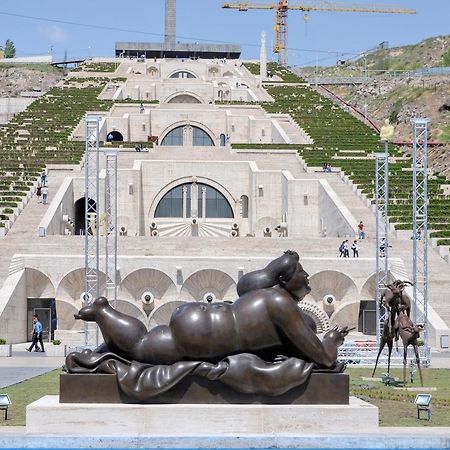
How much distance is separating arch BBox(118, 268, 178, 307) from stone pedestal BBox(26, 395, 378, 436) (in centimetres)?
2292

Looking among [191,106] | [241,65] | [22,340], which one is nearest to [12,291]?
[22,340]

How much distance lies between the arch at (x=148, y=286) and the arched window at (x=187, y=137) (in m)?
38.7

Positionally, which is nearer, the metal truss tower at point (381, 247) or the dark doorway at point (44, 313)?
the metal truss tower at point (381, 247)

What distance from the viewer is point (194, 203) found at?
55.4m

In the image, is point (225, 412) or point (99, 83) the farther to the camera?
point (99, 83)

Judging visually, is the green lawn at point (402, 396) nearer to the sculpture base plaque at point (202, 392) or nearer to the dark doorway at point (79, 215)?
the sculpture base plaque at point (202, 392)

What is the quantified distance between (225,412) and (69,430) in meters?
1.78

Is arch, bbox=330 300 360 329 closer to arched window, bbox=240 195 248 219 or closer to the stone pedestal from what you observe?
arched window, bbox=240 195 248 219

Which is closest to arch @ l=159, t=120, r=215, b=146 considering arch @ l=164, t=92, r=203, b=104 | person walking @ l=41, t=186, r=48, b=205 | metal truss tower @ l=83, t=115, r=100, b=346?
arch @ l=164, t=92, r=203, b=104

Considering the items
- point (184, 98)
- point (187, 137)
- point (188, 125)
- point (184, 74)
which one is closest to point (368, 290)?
point (187, 137)

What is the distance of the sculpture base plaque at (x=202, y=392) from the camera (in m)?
12.4

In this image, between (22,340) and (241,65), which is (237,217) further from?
(241,65)

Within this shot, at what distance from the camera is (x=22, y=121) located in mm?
71188

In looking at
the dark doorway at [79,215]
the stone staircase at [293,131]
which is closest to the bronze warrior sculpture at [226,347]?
the dark doorway at [79,215]
